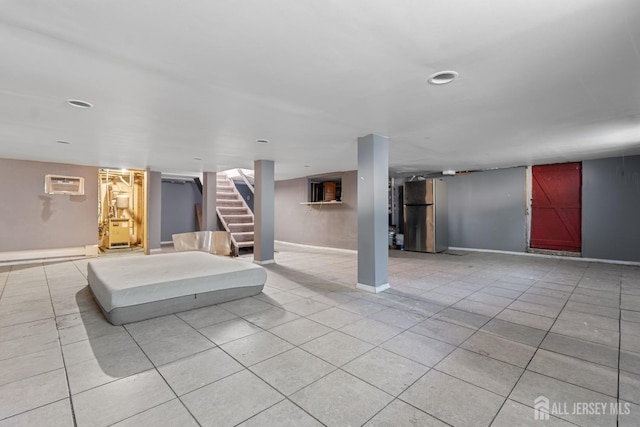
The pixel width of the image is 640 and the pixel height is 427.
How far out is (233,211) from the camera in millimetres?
9141

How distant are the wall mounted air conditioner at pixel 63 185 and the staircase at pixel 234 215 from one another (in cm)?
341

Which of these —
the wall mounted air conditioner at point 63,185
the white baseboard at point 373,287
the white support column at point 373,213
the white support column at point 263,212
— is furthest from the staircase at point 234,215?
the white support column at point 373,213

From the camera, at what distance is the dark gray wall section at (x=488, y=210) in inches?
303

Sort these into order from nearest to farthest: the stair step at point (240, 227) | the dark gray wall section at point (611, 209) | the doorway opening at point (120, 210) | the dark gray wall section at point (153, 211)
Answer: the dark gray wall section at point (611, 209) < the dark gray wall section at point (153, 211) < the stair step at point (240, 227) < the doorway opening at point (120, 210)

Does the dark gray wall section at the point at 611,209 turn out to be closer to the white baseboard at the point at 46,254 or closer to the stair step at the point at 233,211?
the stair step at the point at 233,211

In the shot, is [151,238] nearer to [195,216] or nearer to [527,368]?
[195,216]

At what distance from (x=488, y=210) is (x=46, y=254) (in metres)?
11.3

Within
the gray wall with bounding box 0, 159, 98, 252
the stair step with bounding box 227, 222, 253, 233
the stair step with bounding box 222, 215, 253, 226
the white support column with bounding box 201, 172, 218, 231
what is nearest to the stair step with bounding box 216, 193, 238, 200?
the white support column with bounding box 201, 172, 218, 231

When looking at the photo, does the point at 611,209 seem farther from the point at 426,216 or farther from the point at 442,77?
the point at 442,77

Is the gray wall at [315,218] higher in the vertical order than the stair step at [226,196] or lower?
lower

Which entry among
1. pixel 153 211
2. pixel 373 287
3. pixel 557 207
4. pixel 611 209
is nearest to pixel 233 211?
pixel 153 211

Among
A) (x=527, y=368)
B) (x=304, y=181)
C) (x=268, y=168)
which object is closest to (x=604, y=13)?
(x=527, y=368)

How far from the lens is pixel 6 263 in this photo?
20.7 ft

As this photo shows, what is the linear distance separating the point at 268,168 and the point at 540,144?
5.35 meters
